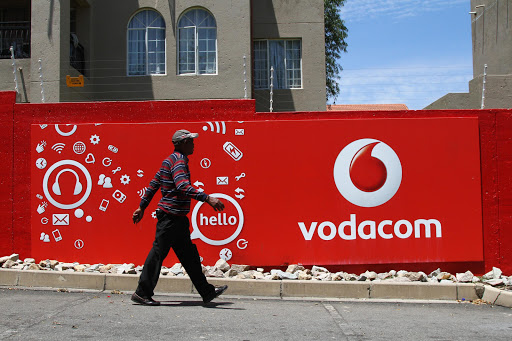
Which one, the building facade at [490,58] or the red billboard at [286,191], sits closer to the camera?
the red billboard at [286,191]

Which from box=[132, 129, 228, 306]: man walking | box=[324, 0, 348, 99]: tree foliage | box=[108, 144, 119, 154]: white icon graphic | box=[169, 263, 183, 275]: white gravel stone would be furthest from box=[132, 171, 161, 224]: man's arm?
box=[324, 0, 348, 99]: tree foliage

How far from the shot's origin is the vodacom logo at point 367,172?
7605mm

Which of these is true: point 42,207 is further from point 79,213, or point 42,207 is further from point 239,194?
point 239,194

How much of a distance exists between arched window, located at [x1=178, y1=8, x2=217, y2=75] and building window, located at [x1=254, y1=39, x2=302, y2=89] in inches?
73.2

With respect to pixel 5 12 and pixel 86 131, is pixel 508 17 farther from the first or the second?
pixel 5 12

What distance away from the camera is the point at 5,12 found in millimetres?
14258

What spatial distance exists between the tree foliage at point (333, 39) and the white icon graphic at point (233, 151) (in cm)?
1984

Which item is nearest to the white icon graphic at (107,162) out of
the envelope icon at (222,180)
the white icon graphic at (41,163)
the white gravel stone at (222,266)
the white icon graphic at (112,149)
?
the white icon graphic at (112,149)

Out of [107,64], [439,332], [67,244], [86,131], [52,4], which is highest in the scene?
[52,4]

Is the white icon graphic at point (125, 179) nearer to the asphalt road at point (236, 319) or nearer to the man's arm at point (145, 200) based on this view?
the asphalt road at point (236, 319)

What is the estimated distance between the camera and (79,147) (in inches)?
307

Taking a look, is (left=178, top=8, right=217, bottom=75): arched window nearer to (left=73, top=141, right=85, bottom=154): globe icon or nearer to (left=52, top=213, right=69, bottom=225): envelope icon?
(left=73, top=141, right=85, bottom=154): globe icon

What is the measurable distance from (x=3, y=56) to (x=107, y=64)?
2.45 meters

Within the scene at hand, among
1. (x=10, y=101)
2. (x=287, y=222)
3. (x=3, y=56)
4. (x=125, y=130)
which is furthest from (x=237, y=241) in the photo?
(x=3, y=56)
